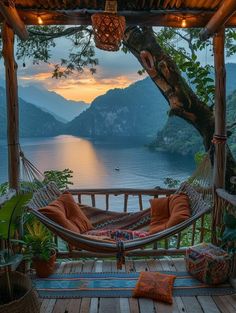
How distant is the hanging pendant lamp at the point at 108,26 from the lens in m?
2.05

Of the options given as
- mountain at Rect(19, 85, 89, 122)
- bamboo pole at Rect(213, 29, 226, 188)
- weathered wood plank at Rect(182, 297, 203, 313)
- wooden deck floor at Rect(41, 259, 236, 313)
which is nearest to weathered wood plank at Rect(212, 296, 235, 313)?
wooden deck floor at Rect(41, 259, 236, 313)

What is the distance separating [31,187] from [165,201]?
3.88 ft

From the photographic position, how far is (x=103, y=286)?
8.54 feet

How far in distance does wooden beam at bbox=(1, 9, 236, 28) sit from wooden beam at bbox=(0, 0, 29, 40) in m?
0.08

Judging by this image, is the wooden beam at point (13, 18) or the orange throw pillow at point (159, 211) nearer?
the wooden beam at point (13, 18)

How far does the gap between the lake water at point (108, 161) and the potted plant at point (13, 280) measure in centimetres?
427

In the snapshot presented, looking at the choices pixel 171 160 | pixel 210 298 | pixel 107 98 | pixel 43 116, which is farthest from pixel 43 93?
pixel 210 298

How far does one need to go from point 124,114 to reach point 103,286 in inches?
188

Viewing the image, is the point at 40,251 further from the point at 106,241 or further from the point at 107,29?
the point at 107,29

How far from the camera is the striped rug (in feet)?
8.17

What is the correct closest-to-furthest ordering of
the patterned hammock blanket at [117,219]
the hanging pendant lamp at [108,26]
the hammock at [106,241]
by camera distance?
the hanging pendant lamp at [108,26], the hammock at [106,241], the patterned hammock blanket at [117,219]

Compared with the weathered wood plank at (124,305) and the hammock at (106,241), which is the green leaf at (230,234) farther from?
the weathered wood plank at (124,305)

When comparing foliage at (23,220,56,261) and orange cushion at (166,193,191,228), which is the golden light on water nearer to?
orange cushion at (166,193,191,228)

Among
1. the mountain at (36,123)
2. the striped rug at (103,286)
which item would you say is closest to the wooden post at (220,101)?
the striped rug at (103,286)
